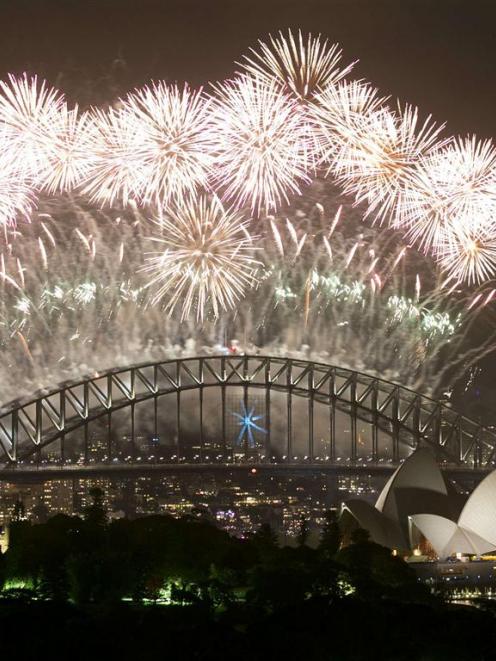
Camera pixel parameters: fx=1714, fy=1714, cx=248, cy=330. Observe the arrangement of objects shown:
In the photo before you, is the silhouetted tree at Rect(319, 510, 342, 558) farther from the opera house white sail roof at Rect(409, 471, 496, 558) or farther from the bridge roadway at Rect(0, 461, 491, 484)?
the bridge roadway at Rect(0, 461, 491, 484)

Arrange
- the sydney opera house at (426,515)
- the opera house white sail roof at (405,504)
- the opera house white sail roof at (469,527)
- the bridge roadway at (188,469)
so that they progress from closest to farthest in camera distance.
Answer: the opera house white sail roof at (469,527) → the sydney opera house at (426,515) → the opera house white sail roof at (405,504) → the bridge roadway at (188,469)

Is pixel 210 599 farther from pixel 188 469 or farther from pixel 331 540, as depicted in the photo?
pixel 188 469

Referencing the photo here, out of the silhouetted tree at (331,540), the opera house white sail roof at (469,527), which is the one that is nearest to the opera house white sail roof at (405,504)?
the opera house white sail roof at (469,527)

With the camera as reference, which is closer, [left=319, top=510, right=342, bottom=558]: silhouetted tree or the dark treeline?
the dark treeline

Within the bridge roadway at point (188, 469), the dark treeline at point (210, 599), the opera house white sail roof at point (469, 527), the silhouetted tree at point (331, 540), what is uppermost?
the bridge roadway at point (188, 469)

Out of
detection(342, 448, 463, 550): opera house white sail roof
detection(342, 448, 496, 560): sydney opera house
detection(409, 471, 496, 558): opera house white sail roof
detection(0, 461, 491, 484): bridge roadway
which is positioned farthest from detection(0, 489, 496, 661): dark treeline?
detection(0, 461, 491, 484): bridge roadway

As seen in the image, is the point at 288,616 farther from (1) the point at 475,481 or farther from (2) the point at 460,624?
(1) the point at 475,481

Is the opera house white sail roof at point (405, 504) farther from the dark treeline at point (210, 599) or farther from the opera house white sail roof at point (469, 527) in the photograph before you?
the dark treeline at point (210, 599)
